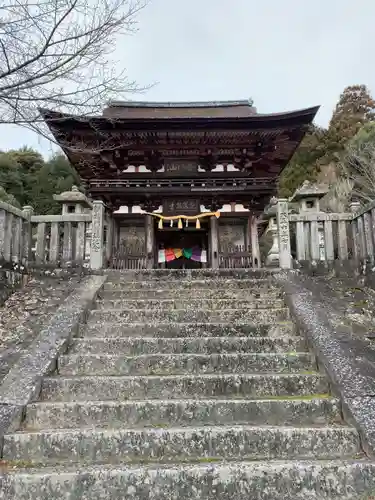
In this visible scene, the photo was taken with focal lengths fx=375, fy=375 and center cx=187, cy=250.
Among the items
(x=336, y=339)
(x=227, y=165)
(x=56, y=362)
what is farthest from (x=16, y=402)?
(x=227, y=165)

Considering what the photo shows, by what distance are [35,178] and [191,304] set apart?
3261 centimetres

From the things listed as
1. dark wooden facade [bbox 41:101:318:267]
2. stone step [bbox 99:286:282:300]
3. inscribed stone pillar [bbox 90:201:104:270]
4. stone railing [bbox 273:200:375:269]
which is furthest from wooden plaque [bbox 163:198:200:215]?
stone step [bbox 99:286:282:300]

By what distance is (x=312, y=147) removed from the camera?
3120 centimetres

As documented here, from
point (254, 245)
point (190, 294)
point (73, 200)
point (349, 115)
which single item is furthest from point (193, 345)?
point (349, 115)

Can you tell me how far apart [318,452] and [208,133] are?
27.2ft

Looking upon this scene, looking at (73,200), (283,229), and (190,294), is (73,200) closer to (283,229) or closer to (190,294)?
(283,229)

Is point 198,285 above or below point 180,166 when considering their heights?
below

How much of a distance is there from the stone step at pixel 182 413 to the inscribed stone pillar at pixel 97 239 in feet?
13.4

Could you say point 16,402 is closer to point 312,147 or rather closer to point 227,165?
point 227,165

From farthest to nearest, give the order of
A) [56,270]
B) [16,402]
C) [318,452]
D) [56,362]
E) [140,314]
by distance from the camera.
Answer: [56,270] < [140,314] < [56,362] < [16,402] < [318,452]

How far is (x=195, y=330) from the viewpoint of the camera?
4555mm

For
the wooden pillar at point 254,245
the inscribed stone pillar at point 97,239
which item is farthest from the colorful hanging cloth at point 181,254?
the inscribed stone pillar at point 97,239

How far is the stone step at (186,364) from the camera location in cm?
390

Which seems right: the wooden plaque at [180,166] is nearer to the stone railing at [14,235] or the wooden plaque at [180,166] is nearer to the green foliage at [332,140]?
the stone railing at [14,235]
